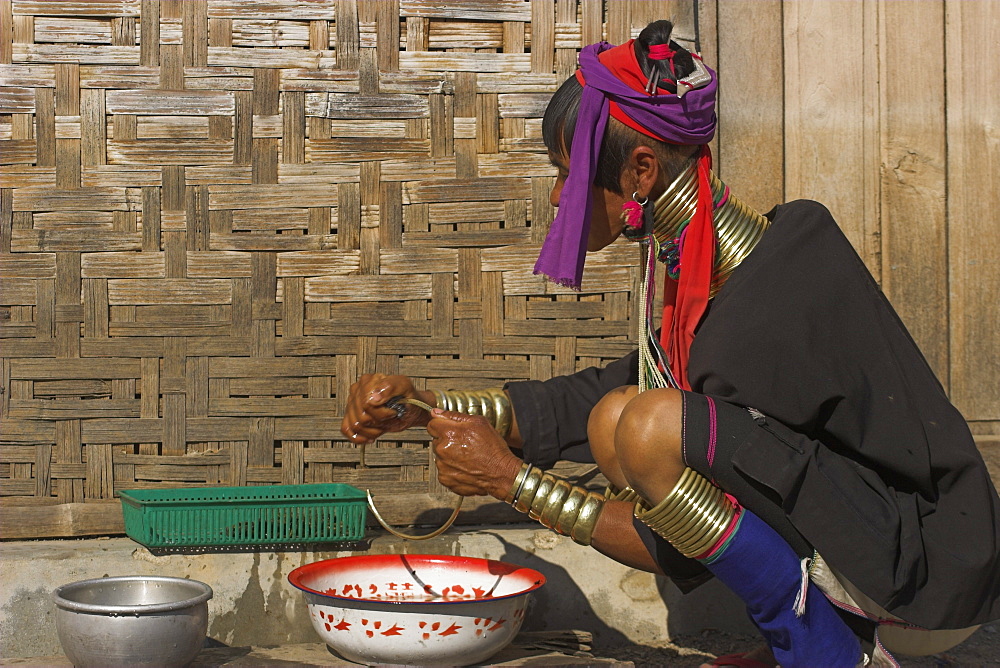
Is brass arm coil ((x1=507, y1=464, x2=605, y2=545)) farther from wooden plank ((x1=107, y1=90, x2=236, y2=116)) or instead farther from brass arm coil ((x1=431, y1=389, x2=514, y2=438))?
wooden plank ((x1=107, y1=90, x2=236, y2=116))

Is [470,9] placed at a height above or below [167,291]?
above

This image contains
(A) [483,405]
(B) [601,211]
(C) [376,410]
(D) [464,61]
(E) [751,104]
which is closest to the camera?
(B) [601,211]

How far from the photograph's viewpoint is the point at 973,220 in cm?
336

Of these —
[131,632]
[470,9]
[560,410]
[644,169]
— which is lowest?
[131,632]

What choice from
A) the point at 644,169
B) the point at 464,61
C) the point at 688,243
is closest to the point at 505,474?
the point at 688,243

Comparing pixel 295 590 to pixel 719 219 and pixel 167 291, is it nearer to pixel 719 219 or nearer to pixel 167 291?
pixel 167 291

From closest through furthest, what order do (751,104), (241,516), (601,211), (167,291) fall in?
1. (601,211)
2. (241,516)
3. (167,291)
4. (751,104)

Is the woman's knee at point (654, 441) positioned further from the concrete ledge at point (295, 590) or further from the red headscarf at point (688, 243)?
the concrete ledge at point (295, 590)

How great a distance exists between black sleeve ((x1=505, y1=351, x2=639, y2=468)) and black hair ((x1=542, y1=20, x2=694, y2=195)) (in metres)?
0.60

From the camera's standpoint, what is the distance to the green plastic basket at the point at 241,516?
2631mm

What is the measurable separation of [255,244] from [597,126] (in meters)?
1.29

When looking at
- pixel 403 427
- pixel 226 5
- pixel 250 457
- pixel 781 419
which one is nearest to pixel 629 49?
pixel 781 419

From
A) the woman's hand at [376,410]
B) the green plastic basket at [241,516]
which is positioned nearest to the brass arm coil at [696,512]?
the woman's hand at [376,410]

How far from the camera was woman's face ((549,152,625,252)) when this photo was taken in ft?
7.25
